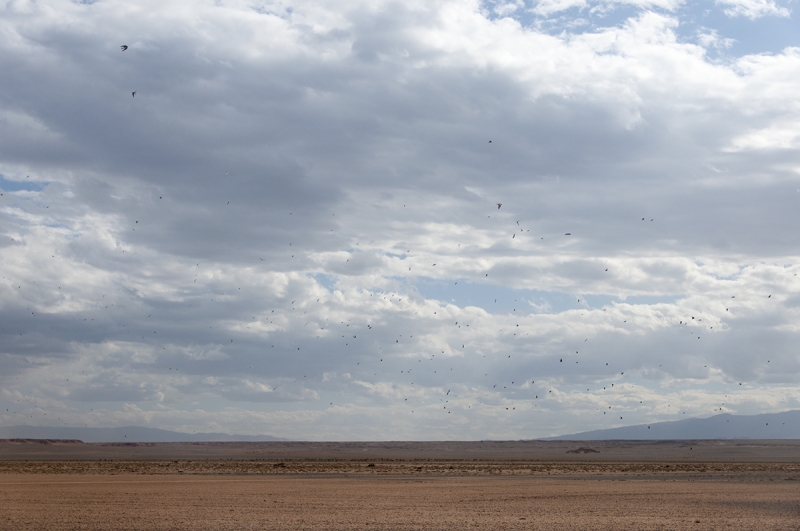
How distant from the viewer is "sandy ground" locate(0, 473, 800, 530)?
29.8 metres

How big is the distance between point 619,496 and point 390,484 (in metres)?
19.5

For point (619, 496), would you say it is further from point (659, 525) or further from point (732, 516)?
point (659, 525)

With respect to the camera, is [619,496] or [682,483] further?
[682,483]

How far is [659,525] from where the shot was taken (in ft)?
95.8

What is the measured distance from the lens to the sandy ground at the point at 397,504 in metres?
29.8

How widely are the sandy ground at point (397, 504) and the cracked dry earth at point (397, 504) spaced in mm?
58

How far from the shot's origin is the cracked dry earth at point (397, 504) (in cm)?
2980

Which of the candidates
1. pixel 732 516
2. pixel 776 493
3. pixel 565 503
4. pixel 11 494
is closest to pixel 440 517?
pixel 565 503

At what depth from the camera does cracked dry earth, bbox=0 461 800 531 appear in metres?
29.8

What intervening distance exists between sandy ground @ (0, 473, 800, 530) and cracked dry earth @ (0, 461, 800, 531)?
2.3 inches

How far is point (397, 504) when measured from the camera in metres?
38.9

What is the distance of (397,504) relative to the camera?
38875mm

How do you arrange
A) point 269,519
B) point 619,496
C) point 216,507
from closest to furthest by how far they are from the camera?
point 269,519
point 216,507
point 619,496

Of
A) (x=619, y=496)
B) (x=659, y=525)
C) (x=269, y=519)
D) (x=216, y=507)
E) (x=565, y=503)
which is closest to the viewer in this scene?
(x=659, y=525)
